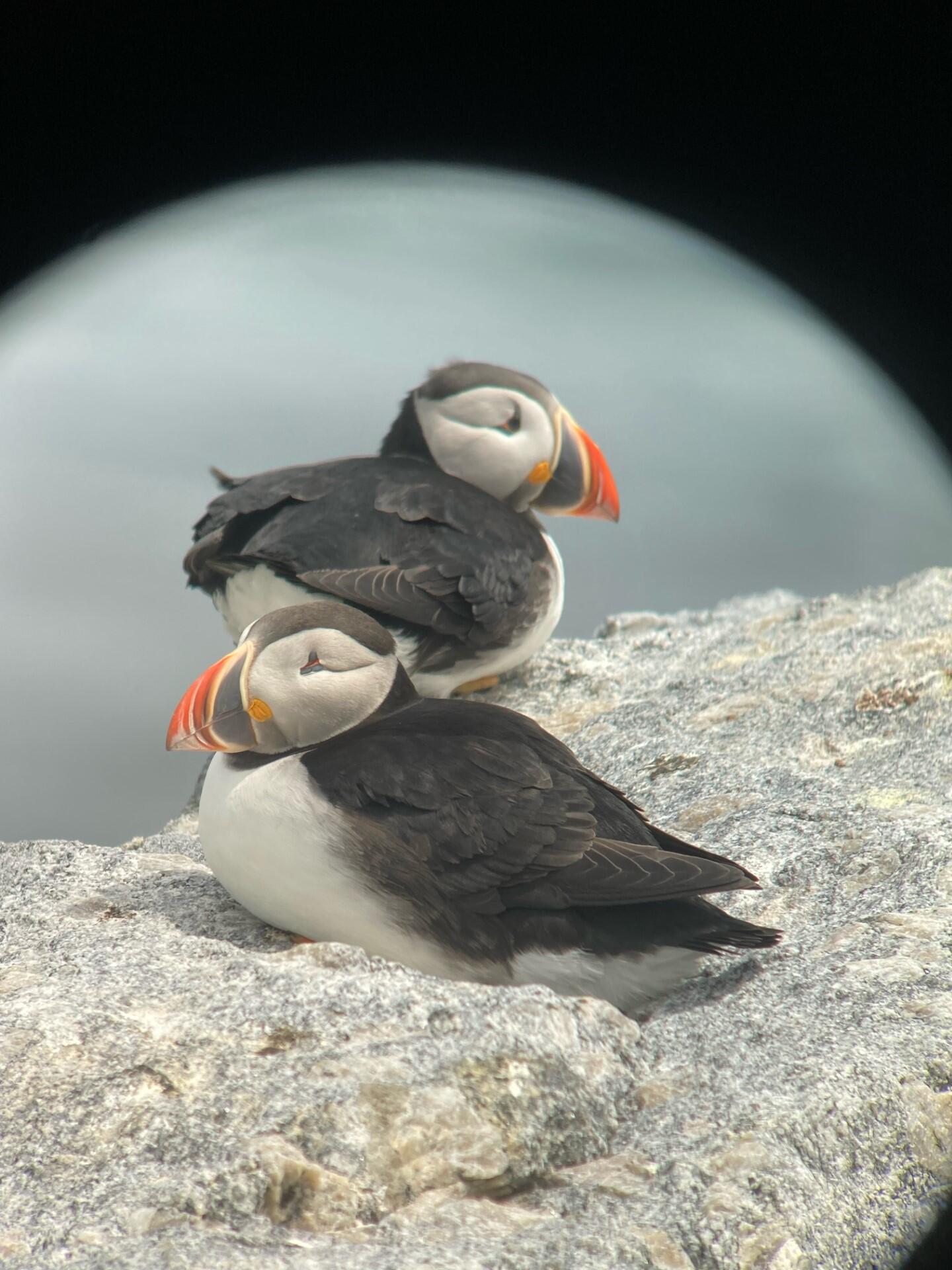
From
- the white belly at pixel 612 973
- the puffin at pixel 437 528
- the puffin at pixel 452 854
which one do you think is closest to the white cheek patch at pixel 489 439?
the puffin at pixel 437 528

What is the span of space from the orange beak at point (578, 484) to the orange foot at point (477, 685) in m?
0.67

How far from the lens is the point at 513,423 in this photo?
4504 millimetres

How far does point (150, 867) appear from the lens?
2.84 metres

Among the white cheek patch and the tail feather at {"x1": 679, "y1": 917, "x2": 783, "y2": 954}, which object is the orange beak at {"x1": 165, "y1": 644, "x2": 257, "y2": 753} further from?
the white cheek patch

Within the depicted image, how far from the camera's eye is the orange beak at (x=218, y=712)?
255cm

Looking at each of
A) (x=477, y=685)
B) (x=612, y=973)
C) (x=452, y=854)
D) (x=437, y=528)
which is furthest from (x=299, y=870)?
(x=477, y=685)

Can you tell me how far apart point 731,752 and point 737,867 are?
1.23m

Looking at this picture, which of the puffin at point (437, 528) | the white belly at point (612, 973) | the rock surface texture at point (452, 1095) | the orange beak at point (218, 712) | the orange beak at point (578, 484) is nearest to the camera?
the rock surface texture at point (452, 1095)

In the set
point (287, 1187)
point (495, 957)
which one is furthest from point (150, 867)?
point (287, 1187)

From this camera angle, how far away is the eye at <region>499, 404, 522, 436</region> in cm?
449

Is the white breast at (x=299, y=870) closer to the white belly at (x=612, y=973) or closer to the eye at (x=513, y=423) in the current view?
the white belly at (x=612, y=973)

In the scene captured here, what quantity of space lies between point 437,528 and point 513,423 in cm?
65

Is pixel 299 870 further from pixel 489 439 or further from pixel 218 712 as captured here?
pixel 489 439

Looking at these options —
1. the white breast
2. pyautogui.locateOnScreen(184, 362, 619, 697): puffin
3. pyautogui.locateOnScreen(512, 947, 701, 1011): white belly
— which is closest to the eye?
pyautogui.locateOnScreen(184, 362, 619, 697): puffin
